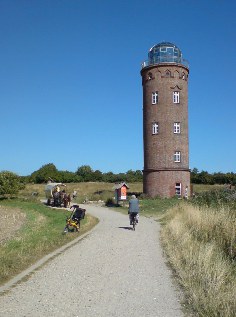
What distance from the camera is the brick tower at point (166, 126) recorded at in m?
46.0

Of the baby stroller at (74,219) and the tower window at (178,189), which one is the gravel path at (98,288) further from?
the tower window at (178,189)

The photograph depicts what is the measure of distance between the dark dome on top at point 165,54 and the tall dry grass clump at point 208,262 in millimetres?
32530

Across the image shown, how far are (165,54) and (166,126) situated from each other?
8.23 metres

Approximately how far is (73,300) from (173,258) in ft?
15.3

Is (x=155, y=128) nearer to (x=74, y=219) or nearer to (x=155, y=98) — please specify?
(x=155, y=98)

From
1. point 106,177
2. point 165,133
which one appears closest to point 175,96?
point 165,133

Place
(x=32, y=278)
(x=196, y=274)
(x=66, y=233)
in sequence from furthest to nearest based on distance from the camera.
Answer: (x=66, y=233), (x=32, y=278), (x=196, y=274)

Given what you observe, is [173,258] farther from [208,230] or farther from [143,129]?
[143,129]

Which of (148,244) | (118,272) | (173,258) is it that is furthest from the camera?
(148,244)

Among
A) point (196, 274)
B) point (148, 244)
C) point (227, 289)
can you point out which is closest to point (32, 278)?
point (196, 274)

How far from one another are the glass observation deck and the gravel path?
35713mm

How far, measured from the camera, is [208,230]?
1488 cm

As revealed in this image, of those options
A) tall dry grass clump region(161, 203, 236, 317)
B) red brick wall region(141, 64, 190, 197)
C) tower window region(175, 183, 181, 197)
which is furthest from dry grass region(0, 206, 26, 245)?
tower window region(175, 183, 181, 197)

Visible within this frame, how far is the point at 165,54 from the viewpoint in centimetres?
4756
